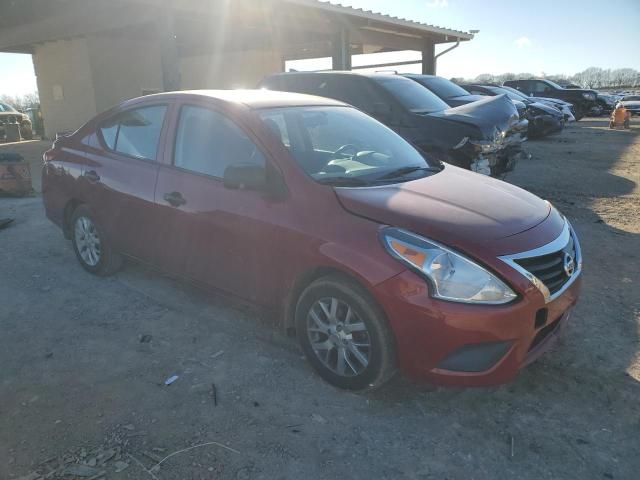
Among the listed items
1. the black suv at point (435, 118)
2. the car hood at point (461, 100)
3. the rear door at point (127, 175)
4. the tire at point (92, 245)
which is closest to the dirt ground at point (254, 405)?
the tire at point (92, 245)

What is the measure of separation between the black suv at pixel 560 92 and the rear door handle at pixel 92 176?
21436 mm

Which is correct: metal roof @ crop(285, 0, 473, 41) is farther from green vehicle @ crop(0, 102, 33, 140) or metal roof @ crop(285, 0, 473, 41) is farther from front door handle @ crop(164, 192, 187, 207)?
green vehicle @ crop(0, 102, 33, 140)

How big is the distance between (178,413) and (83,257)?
2.59 meters

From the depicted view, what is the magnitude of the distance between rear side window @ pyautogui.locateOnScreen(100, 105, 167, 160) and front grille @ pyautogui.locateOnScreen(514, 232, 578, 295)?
107 inches

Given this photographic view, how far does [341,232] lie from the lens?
8.97 feet

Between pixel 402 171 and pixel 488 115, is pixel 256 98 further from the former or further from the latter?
pixel 488 115

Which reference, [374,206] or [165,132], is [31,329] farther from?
[374,206]

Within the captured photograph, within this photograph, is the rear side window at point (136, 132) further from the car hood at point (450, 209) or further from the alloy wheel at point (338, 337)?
the alloy wheel at point (338, 337)

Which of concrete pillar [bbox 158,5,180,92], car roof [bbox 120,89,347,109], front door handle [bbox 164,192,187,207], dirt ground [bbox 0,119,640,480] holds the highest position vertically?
concrete pillar [bbox 158,5,180,92]

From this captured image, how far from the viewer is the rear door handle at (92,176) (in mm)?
4291

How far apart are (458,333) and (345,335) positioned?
64 centimetres

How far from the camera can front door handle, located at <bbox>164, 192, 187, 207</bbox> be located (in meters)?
3.54

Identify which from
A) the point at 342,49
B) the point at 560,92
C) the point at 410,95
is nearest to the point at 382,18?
the point at 342,49

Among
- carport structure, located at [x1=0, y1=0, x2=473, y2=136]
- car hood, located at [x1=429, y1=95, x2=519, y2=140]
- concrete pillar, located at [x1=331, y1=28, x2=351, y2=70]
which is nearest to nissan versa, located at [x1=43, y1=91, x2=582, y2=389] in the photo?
car hood, located at [x1=429, y1=95, x2=519, y2=140]
